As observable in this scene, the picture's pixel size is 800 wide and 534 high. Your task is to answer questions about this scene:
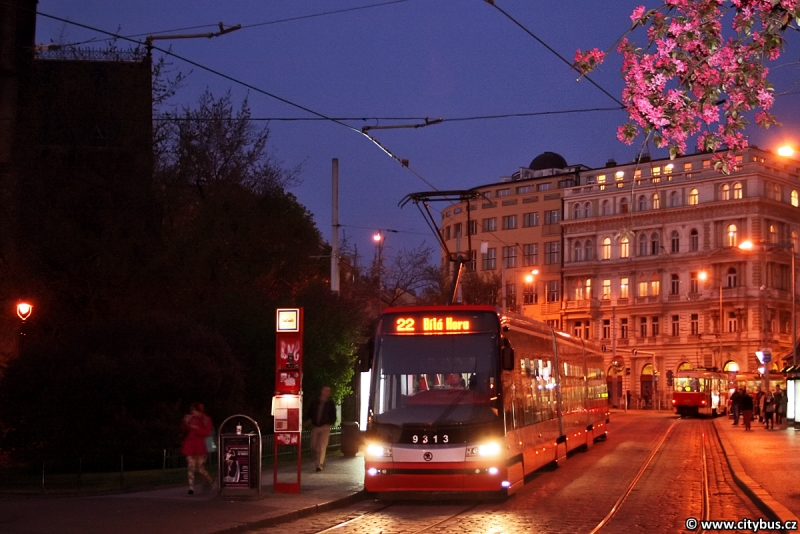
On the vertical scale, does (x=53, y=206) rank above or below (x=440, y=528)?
above

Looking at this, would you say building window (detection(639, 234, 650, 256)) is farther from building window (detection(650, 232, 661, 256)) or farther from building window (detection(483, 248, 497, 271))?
building window (detection(483, 248, 497, 271))

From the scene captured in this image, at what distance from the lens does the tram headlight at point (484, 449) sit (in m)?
17.2

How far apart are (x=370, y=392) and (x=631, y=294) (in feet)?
259

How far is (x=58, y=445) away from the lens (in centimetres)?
2356

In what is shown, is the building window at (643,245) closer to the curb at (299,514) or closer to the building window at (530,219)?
the building window at (530,219)

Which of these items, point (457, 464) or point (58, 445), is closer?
point (457, 464)

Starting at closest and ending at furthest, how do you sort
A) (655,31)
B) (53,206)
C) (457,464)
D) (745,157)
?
(655,31)
(457,464)
(53,206)
(745,157)

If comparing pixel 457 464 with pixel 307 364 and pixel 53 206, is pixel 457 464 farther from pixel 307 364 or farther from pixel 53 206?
pixel 53 206

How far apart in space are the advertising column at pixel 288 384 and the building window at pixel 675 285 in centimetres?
7656

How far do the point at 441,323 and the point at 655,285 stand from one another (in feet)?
254

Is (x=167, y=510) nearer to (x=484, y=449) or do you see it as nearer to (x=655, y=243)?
(x=484, y=449)

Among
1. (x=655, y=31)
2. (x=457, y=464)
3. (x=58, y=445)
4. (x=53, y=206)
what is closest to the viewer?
(x=655, y=31)

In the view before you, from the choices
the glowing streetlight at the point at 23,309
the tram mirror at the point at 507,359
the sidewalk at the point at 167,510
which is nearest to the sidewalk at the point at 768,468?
the tram mirror at the point at 507,359

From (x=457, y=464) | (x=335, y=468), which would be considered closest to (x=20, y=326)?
(x=335, y=468)
